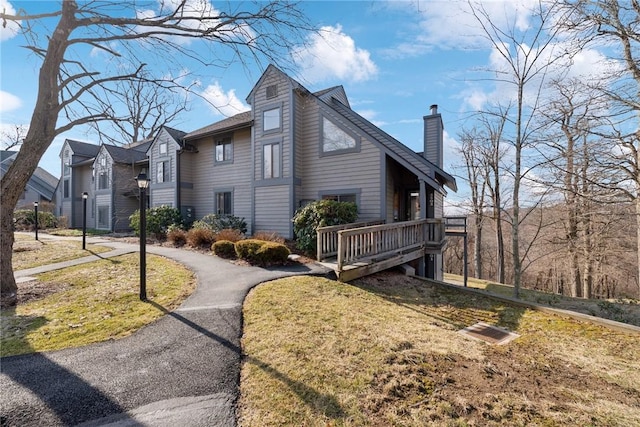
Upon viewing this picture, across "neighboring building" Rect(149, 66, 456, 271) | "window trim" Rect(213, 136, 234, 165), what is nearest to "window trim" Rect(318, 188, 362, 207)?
"neighboring building" Rect(149, 66, 456, 271)

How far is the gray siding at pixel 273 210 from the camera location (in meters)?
13.4

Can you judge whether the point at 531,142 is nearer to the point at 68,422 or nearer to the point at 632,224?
the point at 632,224

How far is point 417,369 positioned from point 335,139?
34.9 ft

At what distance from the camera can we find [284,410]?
2.81 meters

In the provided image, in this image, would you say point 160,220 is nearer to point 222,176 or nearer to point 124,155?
point 222,176

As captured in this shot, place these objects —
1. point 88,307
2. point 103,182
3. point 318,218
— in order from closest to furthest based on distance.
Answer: point 88,307, point 318,218, point 103,182

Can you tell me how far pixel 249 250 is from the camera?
936 centimetres

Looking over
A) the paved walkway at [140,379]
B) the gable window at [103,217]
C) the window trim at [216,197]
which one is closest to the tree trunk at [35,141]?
the paved walkway at [140,379]

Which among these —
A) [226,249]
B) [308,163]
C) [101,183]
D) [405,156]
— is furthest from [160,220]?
[405,156]

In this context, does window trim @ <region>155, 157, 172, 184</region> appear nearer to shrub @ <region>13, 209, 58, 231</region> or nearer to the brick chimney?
shrub @ <region>13, 209, 58, 231</region>

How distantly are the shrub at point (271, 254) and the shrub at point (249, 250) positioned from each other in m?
0.18

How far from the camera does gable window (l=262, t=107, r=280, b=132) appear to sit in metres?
13.9

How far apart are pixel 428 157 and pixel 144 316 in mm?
13861

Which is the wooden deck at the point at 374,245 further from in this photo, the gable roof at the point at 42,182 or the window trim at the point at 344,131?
the gable roof at the point at 42,182
